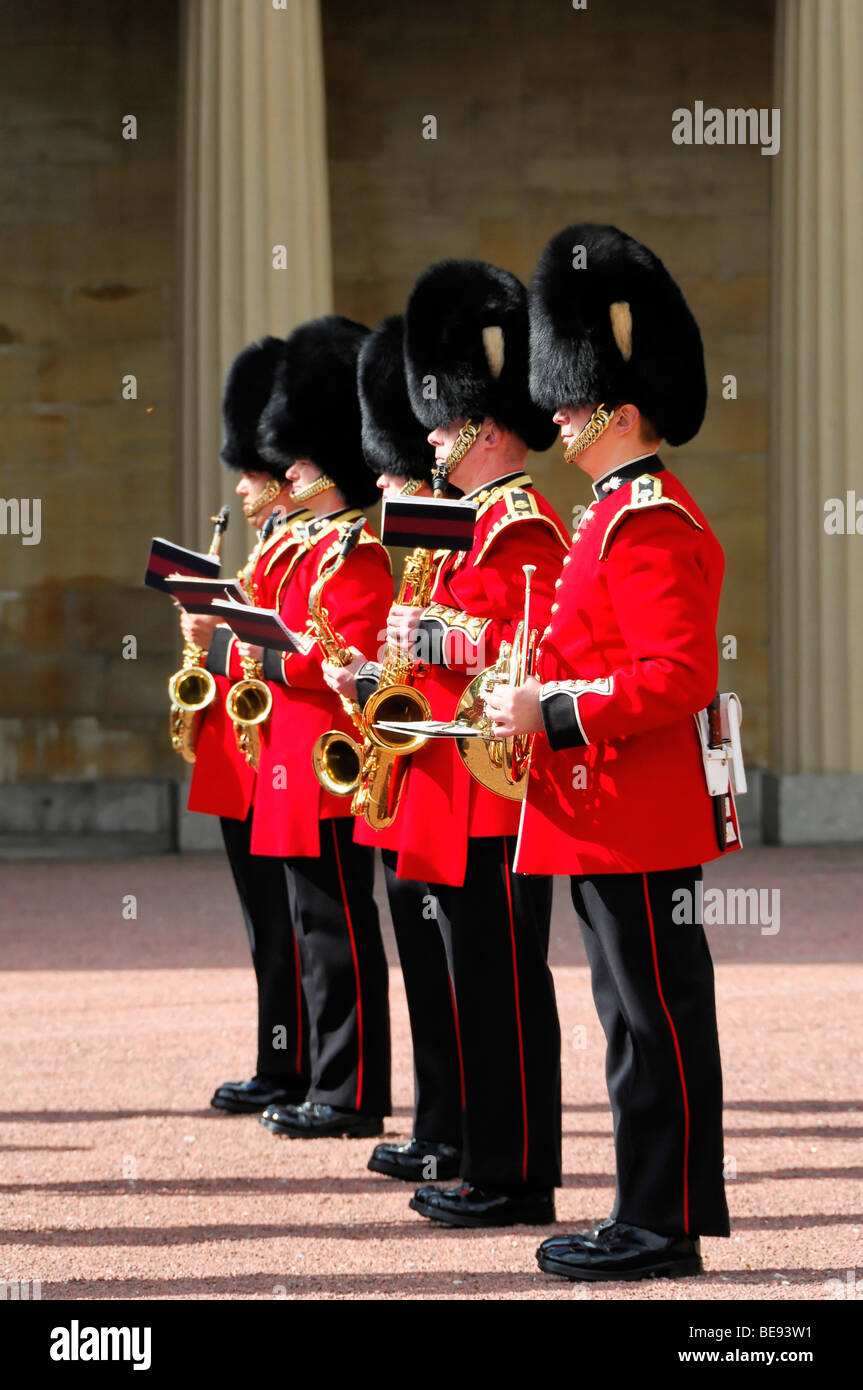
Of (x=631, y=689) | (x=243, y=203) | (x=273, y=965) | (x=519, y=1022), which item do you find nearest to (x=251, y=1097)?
(x=273, y=965)

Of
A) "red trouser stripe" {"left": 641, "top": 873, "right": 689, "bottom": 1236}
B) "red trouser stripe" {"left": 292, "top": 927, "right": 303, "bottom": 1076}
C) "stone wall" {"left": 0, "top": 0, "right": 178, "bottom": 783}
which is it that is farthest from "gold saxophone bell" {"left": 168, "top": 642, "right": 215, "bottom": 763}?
"stone wall" {"left": 0, "top": 0, "right": 178, "bottom": 783}

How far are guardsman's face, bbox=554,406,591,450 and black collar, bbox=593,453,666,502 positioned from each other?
0.36ft

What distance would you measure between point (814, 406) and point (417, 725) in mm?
8938

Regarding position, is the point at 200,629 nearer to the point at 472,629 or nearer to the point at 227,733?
the point at 227,733

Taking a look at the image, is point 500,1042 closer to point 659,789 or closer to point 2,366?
point 659,789

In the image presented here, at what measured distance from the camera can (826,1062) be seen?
5.82 metres

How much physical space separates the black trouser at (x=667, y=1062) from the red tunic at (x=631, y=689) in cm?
9

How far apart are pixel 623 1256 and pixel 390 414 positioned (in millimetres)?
2278

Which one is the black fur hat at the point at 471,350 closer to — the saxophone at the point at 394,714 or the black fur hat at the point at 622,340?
the saxophone at the point at 394,714

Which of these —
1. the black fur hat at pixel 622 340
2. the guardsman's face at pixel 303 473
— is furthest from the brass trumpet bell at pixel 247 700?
the black fur hat at pixel 622 340

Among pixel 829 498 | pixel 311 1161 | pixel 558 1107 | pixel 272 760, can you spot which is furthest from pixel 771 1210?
pixel 829 498

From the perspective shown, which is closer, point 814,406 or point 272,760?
point 272,760

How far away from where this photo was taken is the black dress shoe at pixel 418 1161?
4457mm
